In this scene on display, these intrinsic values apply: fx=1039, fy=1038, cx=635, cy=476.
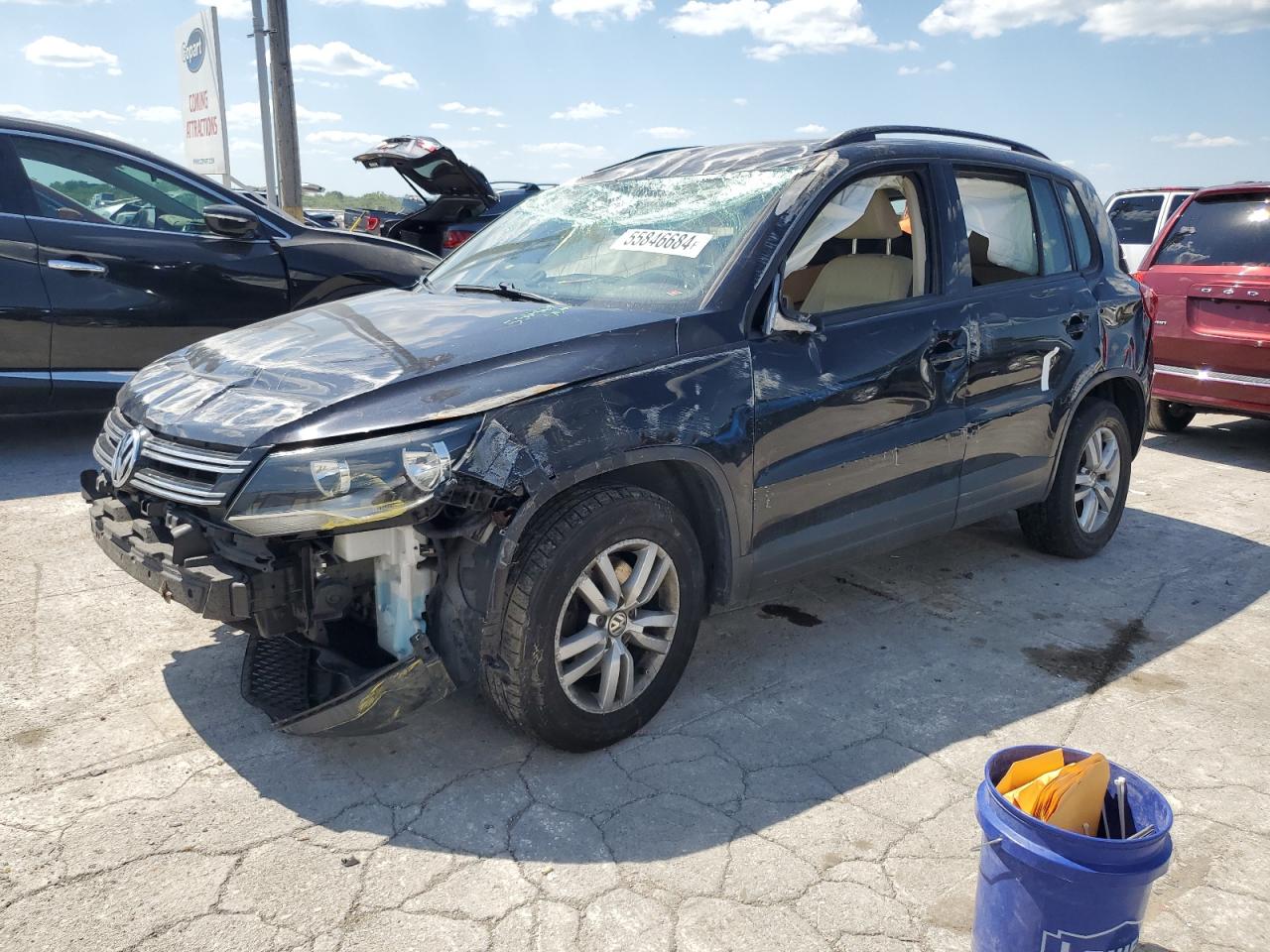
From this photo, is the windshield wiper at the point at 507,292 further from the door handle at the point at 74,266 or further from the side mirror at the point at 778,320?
the door handle at the point at 74,266

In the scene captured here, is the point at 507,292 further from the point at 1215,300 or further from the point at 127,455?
the point at 1215,300

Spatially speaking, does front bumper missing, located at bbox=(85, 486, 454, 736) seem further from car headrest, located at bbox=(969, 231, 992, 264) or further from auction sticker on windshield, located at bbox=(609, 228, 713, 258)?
car headrest, located at bbox=(969, 231, 992, 264)

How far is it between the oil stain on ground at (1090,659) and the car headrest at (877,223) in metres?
1.73

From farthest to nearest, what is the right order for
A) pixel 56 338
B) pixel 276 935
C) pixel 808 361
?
1. pixel 56 338
2. pixel 808 361
3. pixel 276 935

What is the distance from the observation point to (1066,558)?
508 centimetres

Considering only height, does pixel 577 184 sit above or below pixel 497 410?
above

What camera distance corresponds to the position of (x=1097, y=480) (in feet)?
16.5

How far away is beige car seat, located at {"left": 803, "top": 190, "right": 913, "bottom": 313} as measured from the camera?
3873 mm

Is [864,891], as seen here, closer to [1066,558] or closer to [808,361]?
[808,361]

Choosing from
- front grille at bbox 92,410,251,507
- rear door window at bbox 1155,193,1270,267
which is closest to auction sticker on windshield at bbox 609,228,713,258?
front grille at bbox 92,410,251,507

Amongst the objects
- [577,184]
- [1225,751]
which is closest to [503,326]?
[577,184]

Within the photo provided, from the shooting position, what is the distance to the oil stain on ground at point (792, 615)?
4.20 m

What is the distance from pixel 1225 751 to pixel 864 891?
4.93 feet

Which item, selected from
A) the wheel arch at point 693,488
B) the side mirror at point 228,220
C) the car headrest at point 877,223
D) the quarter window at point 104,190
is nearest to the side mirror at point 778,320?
the wheel arch at point 693,488
